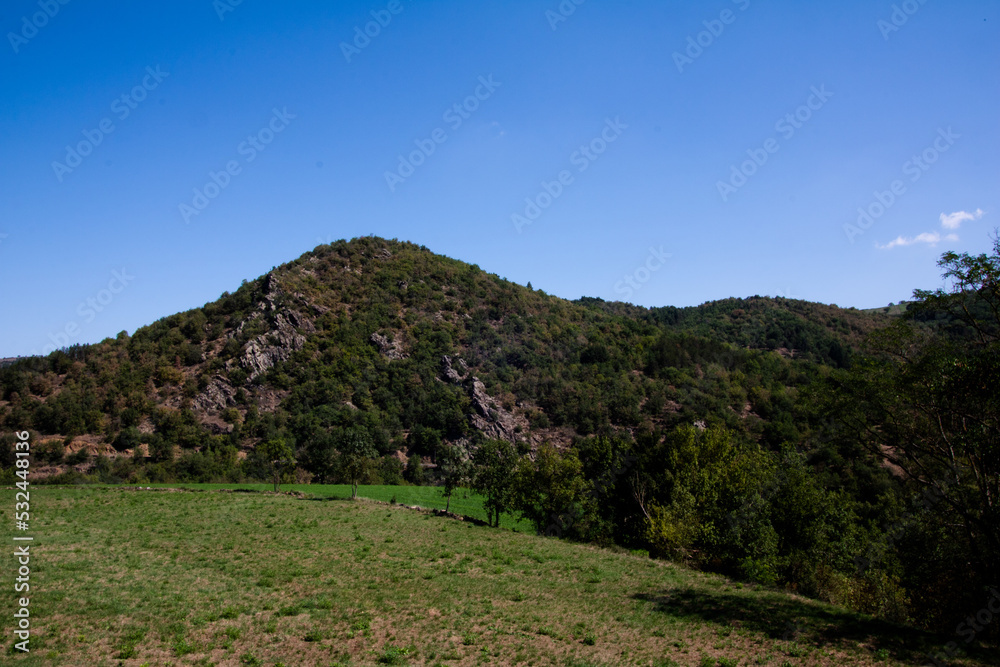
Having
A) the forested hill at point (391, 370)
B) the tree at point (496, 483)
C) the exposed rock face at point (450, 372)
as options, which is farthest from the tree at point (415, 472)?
the tree at point (496, 483)

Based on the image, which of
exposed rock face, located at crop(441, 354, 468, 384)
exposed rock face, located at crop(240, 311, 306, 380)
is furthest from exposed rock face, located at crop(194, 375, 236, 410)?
exposed rock face, located at crop(441, 354, 468, 384)

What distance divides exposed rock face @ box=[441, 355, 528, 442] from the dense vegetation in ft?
1.36

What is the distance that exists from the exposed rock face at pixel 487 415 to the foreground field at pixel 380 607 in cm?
6609

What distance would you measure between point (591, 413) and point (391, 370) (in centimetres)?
4126

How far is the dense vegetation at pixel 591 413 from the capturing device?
18.7 m

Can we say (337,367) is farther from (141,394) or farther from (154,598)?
(154,598)

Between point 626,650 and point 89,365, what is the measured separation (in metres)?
106

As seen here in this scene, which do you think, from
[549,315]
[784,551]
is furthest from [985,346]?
[549,315]

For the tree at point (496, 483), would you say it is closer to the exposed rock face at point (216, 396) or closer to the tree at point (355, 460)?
the tree at point (355, 460)

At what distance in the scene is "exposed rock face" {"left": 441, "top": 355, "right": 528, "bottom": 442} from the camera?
326ft

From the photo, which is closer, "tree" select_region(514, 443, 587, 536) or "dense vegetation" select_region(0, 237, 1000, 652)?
"dense vegetation" select_region(0, 237, 1000, 652)

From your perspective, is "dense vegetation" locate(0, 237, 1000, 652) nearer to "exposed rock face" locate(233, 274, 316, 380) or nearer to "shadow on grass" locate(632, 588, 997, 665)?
"exposed rock face" locate(233, 274, 316, 380)

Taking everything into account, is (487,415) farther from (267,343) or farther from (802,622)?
(802,622)

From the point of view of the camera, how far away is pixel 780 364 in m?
120
